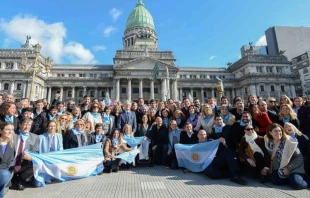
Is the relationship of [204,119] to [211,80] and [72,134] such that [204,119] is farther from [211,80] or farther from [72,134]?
[211,80]

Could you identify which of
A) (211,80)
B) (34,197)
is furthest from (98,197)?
(211,80)

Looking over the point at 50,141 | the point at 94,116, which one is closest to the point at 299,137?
the point at 94,116

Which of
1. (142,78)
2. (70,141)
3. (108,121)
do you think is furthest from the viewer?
(142,78)

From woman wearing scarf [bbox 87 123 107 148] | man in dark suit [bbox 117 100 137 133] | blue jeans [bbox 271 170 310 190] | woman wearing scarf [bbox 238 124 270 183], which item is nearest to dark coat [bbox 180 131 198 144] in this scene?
woman wearing scarf [bbox 238 124 270 183]

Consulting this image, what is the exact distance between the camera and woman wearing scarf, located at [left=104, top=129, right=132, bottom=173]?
7.66 meters

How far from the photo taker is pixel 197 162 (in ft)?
24.2

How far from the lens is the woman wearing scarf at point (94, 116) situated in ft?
29.6

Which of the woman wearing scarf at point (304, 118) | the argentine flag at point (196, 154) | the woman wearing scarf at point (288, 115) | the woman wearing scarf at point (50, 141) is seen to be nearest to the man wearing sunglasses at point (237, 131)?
the argentine flag at point (196, 154)

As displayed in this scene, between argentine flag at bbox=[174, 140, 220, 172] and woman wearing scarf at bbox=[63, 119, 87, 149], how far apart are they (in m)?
3.63

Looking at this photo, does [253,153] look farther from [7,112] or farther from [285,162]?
[7,112]

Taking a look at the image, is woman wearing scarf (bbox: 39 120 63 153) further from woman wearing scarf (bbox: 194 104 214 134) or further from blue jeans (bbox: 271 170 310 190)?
blue jeans (bbox: 271 170 310 190)

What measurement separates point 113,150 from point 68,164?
1.89 meters

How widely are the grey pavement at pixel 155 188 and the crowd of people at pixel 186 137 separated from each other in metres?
0.34

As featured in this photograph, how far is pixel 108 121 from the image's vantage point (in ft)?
31.9
